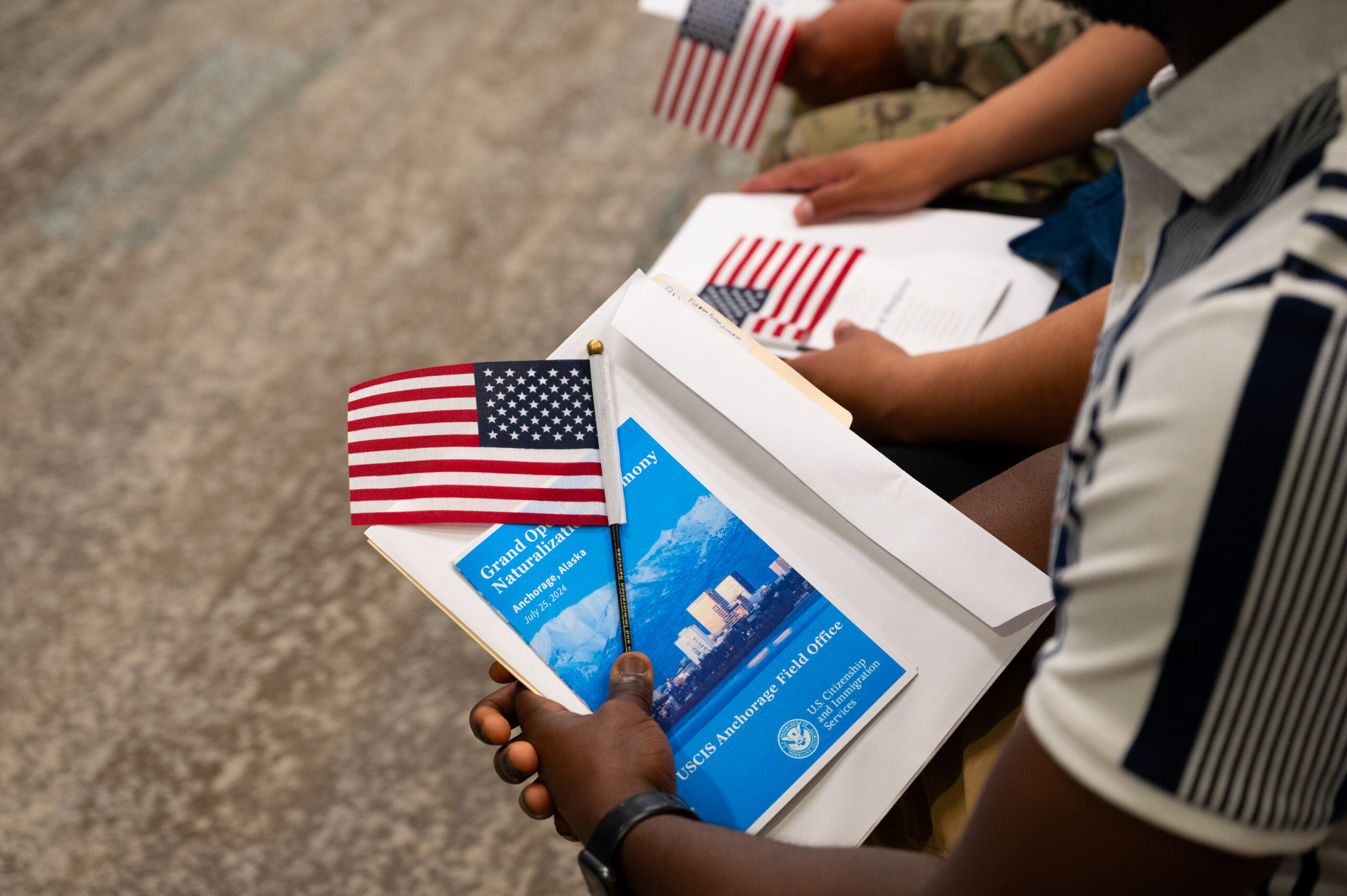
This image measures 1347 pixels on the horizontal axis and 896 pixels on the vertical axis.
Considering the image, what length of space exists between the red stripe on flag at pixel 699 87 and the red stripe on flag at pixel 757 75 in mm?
69

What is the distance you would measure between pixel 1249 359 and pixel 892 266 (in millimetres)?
775

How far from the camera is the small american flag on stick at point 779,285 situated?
105 centimetres

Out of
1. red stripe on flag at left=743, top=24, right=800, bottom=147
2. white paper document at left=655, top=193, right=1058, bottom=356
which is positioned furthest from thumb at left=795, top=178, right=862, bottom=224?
red stripe on flag at left=743, top=24, right=800, bottom=147

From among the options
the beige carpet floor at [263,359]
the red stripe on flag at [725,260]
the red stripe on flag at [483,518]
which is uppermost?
the red stripe on flag at [483,518]

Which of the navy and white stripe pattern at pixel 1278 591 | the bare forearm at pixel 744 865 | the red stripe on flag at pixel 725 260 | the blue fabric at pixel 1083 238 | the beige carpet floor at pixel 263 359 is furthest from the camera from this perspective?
the beige carpet floor at pixel 263 359

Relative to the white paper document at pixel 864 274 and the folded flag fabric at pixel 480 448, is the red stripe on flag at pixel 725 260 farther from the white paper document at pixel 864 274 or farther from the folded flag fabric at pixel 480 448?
the folded flag fabric at pixel 480 448

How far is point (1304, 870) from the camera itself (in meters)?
0.50

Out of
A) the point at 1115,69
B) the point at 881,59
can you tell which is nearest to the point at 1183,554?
the point at 1115,69

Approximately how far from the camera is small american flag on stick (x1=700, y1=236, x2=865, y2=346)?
1049mm

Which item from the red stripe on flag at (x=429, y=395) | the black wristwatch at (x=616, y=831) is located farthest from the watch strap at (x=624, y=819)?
the red stripe on flag at (x=429, y=395)

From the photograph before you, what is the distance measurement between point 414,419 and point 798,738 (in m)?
0.39

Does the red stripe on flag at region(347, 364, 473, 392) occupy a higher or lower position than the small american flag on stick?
higher

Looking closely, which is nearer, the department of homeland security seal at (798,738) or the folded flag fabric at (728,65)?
the department of homeland security seal at (798,738)

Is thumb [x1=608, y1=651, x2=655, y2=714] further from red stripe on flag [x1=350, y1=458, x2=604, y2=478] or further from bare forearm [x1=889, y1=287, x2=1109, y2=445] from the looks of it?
bare forearm [x1=889, y1=287, x2=1109, y2=445]
